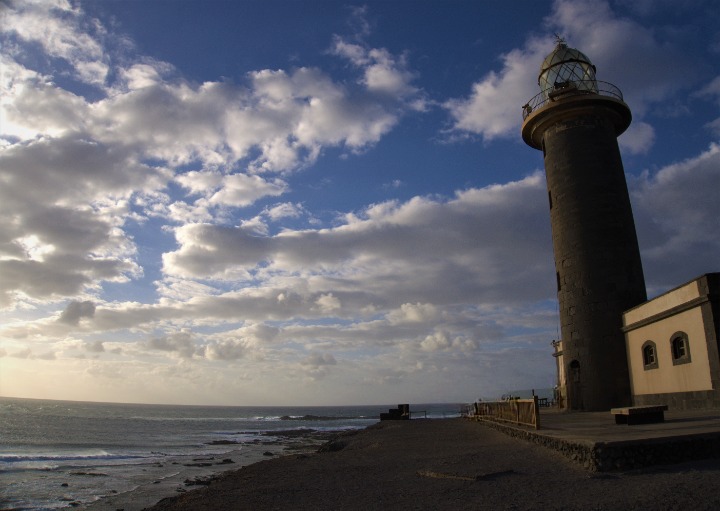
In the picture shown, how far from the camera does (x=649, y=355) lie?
15.2m

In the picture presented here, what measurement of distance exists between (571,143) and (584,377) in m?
7.99

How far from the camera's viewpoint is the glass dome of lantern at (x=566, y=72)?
1916cm

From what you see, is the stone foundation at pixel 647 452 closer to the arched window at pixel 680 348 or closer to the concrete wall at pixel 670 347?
the concrete wall at pixel 670 347

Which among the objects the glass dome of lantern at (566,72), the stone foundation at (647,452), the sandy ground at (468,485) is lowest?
the sandy ground at (468,485)

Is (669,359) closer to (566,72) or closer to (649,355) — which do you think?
(649,355)

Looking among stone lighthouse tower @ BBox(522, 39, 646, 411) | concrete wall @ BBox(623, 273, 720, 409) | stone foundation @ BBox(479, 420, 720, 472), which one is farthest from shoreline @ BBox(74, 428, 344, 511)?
concrete wall @ BBox(623, 273, 720, 409)

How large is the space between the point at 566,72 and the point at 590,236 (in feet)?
22.1

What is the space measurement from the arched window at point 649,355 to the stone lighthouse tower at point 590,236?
1164mm

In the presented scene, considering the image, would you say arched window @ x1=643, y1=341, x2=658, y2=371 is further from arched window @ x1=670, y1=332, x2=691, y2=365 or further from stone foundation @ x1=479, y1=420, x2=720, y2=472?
stone foundation @ x1=479, y1=420, x2=720, y2=472

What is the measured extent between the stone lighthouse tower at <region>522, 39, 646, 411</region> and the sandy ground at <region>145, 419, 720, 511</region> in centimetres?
620

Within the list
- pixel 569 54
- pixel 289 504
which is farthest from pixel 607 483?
pixel 569 54

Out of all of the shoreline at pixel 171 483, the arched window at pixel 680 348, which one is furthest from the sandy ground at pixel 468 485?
the arched window at pixel 680 348

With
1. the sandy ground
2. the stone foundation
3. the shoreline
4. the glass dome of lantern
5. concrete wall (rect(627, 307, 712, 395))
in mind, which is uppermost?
the glass dome of lantern

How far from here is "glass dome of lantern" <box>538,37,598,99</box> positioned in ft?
62.8
